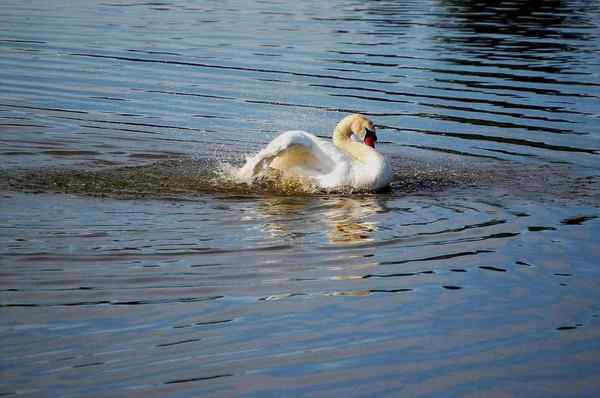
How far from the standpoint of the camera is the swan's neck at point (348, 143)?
11578 millimetres

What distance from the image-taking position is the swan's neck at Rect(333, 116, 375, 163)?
11.6m

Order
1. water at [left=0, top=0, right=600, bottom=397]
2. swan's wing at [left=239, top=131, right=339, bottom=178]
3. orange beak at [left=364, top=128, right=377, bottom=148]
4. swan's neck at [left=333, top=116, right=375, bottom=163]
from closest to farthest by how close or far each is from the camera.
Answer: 1. water at [left=0, top=0, right=600, bottom=397]
2. swan's wing at [left=239, top=131, right=339, bottom=178]
3. swan's neck at [left=333, top=116, right=375, bottom=163]
4. orange beak at [left=364, top=128, right=377, bottom=148]

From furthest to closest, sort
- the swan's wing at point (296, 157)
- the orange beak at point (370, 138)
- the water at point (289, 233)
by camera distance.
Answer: the orange beak at point (370, 138)
the swan's wing at point (296, 157)
the water at point (289, 233)

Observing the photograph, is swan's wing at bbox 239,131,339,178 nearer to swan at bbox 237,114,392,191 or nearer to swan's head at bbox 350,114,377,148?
swan at bbox 237,114,392,191

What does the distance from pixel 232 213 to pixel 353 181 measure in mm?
1793

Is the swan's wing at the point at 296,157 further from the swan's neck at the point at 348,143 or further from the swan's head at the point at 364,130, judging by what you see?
the swan's head at the point at 364,130

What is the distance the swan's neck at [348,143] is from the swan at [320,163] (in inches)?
A: 0.4

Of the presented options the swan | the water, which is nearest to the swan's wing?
the swan

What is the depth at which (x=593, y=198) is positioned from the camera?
1103cm

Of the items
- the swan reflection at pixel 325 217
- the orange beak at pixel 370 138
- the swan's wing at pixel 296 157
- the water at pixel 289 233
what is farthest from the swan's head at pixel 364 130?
the swan reflection at pixel 325 217

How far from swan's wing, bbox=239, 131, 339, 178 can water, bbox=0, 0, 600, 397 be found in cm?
32

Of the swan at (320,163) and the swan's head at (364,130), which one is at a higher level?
the swan's head at (364,130)

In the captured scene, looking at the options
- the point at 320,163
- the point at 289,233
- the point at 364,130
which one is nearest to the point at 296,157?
the point at 320,163

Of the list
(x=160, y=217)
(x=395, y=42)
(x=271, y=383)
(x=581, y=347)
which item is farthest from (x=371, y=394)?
(x=395, y=42)
